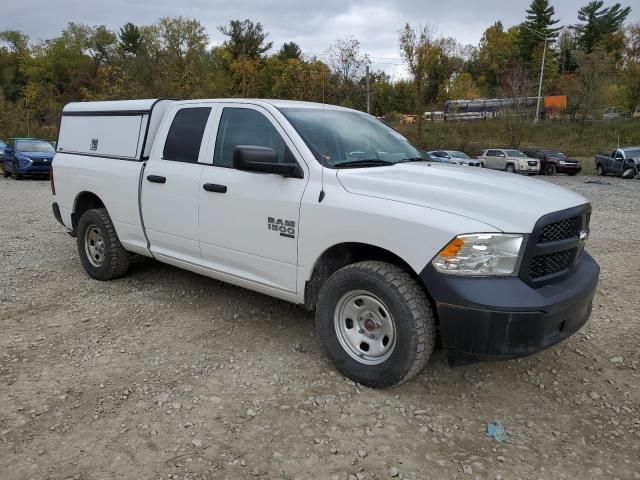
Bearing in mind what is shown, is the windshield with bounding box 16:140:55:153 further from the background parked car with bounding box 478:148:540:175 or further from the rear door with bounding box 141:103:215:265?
the background parked car with bounding box 478:148:540:175

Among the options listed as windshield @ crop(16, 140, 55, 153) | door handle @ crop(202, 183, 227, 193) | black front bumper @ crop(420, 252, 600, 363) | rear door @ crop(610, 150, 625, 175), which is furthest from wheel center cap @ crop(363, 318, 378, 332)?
rear door @ crop(610, 150, 625, 175)

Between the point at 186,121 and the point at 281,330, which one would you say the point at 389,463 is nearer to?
the point at 281,330

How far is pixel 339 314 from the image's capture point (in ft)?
11.8

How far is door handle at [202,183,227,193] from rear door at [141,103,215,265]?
0.14 metres

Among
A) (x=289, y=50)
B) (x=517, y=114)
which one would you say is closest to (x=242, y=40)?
(x=289, y=50)

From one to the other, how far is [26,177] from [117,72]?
2232 centimetres

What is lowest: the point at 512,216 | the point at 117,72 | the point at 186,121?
the point at 512,216

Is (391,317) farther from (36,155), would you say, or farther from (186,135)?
(36,155)

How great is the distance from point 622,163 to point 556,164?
3637 millimetres

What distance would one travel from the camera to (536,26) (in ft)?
238

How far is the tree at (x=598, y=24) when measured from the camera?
69.4 m

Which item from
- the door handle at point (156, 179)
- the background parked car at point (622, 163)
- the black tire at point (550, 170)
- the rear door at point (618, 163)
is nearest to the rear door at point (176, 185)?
the door handle at point (156, 179)

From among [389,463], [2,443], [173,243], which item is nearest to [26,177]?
[173,243]

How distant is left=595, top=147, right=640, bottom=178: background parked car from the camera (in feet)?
81.3
